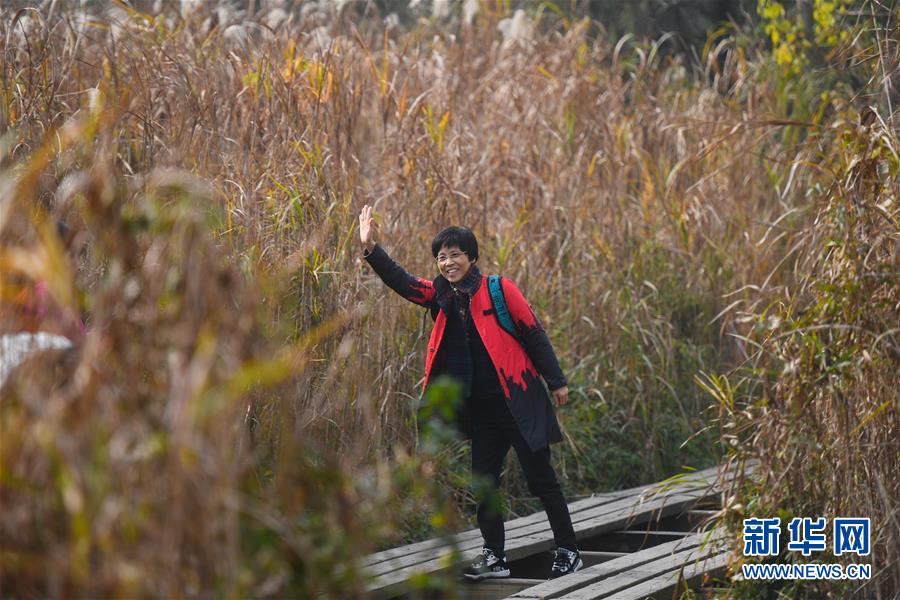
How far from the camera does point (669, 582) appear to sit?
486 cm

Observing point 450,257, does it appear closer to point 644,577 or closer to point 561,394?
point 561,394

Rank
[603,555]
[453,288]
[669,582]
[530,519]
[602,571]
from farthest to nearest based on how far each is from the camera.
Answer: [530,519]
[603,555]
[453,288]
[602,571]
[669,582]

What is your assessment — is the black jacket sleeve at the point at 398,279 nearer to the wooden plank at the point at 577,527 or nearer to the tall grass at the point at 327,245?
the tall grass at the point at 327,245

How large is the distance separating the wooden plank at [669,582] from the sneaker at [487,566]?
0.64 metres

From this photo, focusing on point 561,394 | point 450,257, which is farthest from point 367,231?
Answer: point 561,394

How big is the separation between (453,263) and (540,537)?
1407 mm

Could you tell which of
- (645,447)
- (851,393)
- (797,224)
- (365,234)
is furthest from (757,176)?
(851,393)

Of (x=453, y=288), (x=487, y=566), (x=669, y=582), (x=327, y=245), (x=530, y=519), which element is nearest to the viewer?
(x=669, y=582)

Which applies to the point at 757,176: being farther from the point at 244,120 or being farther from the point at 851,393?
the point at 851,393

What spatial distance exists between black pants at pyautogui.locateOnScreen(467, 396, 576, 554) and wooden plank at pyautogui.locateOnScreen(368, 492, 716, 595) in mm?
197

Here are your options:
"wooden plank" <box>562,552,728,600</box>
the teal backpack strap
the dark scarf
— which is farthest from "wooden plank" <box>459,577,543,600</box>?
the dark scarf

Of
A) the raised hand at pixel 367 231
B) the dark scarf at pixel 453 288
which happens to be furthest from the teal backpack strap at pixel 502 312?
the raised hand at pixel 367 231

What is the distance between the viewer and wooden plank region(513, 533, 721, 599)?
4.89m

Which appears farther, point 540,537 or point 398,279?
point 540,537
